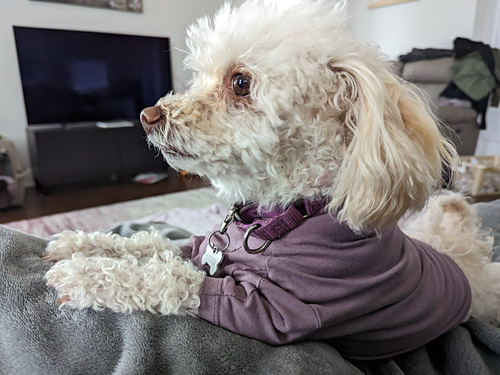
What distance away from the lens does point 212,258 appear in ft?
2.32

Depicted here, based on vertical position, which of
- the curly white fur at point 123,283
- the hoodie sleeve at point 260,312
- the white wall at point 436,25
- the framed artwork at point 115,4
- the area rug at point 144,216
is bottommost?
the area rug at point 144,216

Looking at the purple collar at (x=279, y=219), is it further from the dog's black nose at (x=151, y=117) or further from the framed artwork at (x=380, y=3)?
the framed artwork at (x=380, y=3)

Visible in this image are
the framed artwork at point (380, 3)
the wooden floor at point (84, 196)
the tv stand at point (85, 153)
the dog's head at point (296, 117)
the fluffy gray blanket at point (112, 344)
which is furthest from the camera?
the framed artwork at point (380, 3)

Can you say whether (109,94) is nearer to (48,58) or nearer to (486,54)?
(48,58)

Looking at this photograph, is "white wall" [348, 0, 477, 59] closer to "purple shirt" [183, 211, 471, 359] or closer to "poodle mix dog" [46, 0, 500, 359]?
"poodle mix dog" [46, 0, 500, 359]

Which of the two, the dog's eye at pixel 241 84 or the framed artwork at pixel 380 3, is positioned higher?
the framed artwork at pixel 380 3

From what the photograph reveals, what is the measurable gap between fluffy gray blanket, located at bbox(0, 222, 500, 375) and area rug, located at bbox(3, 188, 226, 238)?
1.37 meters

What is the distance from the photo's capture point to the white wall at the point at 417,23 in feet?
10.5

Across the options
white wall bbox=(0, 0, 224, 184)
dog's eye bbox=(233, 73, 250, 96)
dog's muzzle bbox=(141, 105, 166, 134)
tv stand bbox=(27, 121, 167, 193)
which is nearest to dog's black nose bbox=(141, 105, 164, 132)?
dog's muzzle bbox=(141, 105, 166, 134)

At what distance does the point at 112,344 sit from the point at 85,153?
3.11 metres

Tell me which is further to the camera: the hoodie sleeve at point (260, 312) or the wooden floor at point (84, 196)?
the wooden floor at point (84, 196)

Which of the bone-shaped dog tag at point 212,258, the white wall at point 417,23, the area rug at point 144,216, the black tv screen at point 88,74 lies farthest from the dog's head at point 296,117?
the black tv screen at point 88,74

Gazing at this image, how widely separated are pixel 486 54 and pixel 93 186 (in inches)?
136

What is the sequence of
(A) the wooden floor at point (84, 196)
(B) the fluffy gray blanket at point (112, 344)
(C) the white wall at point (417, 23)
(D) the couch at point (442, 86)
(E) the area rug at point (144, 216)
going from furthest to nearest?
(C) the white wall at point (417, 23) → (D) the couch at point (442, 86) → (A) the wooden floor at point (84, 196) → (E) the area rug at point (144, 216) → (B) the fluffy gray blanket at point (112, 344)
